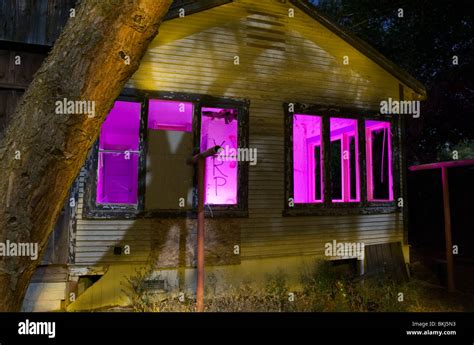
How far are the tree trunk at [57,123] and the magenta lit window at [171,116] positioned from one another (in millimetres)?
3941

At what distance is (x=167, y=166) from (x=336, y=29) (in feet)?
16.2

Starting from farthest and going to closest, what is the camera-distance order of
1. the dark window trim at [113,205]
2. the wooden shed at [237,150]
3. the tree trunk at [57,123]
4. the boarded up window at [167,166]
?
the boarded up window at [167,166] < the wooden shed at [237,150] < the dark window trim at [113,205] < the tree trunk at [57,123]

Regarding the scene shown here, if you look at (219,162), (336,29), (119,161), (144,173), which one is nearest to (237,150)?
(219,162)

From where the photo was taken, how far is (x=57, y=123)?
290 cm

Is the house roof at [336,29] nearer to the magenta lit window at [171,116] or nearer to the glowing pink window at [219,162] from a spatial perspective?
the magenta lit window at [171,116]

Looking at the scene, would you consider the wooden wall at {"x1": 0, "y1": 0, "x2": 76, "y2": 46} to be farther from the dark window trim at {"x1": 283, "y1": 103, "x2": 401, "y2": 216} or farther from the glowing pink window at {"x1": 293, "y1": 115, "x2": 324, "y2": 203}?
the glowing pink window at {"x1": 293, "y1": 115, "x2": 324, "y2": 203}

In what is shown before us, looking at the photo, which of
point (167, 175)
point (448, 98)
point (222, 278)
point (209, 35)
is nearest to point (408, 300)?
point (222, 278)

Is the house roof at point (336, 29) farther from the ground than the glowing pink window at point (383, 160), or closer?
farther from the ground

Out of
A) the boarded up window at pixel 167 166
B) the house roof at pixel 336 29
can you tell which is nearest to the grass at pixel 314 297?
the boarded up window at pixel 167 166

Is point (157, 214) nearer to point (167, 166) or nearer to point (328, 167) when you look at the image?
point (167, 166)

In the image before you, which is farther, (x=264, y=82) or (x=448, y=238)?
(x=448, y=238)

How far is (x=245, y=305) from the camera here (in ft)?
20.5

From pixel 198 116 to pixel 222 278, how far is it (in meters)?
3.19

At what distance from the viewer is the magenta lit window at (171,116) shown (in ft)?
23.6
